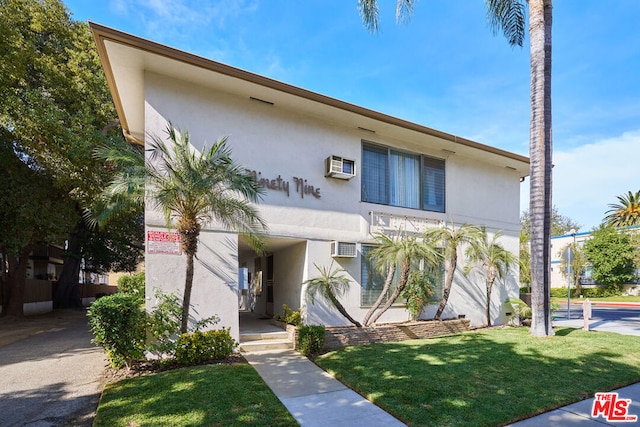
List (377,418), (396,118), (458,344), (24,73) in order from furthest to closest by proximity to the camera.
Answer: (24,73)
(396,118)
(458,344)
(377,418)

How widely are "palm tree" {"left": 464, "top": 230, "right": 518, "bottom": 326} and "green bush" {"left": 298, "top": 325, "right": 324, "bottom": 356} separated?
6.20m

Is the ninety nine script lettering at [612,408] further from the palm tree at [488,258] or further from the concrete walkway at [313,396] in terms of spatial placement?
the palm tree at [488,258]

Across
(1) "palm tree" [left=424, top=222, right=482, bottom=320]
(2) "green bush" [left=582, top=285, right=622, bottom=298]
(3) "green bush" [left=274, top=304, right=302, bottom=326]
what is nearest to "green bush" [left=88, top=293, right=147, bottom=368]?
(3) "green bush" [left=274, top=304, right=302, bottom=326]

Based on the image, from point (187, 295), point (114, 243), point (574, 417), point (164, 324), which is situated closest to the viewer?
point (574, 417)

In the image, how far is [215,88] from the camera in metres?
8.48

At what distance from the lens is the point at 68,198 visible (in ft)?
49.0

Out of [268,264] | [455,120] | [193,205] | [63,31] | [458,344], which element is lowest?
[458,344]

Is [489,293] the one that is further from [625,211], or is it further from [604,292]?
[625,211]

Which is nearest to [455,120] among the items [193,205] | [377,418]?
[193,205]

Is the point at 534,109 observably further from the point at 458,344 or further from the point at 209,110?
the point at 209,110

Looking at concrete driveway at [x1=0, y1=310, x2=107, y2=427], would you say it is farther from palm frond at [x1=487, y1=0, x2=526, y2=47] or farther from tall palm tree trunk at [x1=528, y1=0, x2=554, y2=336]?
palm frond at [x1=487, y1=0, x2=526, y2=47]

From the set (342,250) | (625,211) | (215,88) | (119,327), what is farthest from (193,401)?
(625,211)

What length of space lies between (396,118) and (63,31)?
1412 cm

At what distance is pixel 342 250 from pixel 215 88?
5355 millimetres
